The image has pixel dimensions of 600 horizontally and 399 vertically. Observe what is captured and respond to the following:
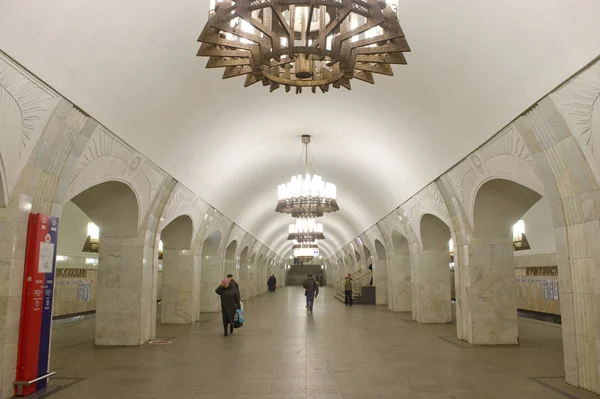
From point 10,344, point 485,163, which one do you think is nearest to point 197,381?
point 10,344

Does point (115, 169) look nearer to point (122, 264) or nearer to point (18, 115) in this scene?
point (122, 264)

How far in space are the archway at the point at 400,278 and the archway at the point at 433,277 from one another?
11.0 ft

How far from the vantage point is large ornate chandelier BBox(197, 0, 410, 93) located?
3.48 m

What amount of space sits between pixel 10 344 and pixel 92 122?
9.95 ft

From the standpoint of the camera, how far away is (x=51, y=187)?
246 inches

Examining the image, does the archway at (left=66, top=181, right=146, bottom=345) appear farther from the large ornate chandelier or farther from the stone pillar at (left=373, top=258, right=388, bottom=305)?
the stone pillar at (left=373, top=258, right=388, bottom=305)

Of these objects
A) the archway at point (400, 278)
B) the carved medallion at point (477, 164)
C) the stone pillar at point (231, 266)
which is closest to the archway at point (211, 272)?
the stone pillar at point (231, 266)

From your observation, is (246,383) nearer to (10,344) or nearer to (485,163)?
(10,344)

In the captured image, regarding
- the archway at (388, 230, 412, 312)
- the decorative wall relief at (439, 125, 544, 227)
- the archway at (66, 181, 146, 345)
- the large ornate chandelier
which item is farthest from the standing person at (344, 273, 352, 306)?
the large ornate chandelier

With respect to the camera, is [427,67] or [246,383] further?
[427,67]

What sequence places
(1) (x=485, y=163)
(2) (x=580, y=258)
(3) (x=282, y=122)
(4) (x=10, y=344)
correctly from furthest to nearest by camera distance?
(3) (x=282, y=122) → (1) (x=485, y=163) → (2) (x=580, y=258) → (4) (x=10, y=344)

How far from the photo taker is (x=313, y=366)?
24.3 ft

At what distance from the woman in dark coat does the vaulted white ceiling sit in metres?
2.69

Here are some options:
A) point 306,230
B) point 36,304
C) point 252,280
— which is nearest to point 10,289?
point 36,304
